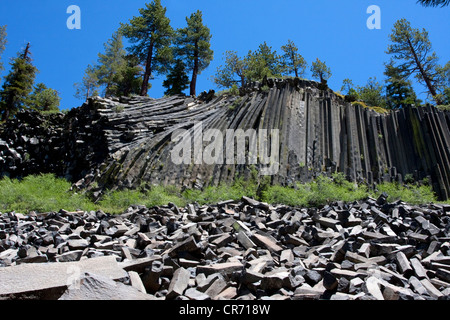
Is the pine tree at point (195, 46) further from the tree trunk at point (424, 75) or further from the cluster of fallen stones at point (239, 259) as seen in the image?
the cluster of fallen stones at point (239, 259)

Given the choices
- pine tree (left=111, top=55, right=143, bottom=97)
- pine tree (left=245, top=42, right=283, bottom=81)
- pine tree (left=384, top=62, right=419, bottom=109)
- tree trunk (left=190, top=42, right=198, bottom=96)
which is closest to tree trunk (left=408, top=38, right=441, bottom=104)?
pine tree (left=384, top=62, right=419, bottom=109)

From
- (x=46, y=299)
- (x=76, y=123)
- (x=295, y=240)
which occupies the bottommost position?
(x=46, y=299)

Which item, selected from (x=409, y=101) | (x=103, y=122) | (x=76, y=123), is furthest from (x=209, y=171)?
(x=409, y=101)

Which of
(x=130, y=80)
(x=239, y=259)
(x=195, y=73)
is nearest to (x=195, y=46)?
(x=195, y=73)

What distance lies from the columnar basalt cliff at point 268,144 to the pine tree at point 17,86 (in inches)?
482

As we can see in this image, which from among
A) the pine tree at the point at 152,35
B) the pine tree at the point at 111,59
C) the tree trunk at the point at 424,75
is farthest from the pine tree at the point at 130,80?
the tree trunk at the point at 424,75

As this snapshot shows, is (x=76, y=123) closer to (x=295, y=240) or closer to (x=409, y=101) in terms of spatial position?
(x=295, y=240)

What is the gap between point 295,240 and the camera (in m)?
4.08

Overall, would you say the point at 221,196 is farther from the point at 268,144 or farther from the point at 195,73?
the point at 195,73

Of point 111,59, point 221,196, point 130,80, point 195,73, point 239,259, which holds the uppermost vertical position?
point 111,59

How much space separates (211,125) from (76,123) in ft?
28.9

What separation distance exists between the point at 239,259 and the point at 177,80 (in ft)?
75.9

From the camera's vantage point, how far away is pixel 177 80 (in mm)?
24766

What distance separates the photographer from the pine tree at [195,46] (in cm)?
2500
